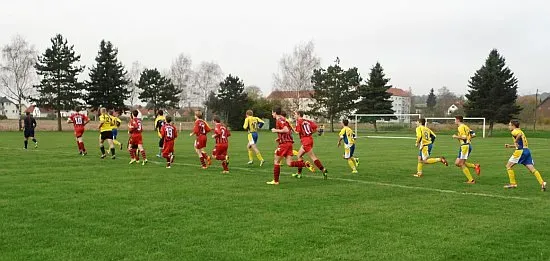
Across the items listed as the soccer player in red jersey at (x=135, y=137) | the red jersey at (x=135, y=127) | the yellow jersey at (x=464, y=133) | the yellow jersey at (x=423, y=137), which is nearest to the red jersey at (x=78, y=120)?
the soccer player in red jersey at (x=135, y=137)

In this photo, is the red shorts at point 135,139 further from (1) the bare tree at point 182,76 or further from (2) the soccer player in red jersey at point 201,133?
(1) the bare tree at point 182,76

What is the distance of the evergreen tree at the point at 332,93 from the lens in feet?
233

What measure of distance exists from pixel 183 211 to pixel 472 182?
8.80 m

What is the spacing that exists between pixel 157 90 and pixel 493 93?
45.7 m

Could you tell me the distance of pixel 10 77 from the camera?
213 feet

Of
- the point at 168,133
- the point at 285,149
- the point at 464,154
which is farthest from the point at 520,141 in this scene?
the point at 168,133

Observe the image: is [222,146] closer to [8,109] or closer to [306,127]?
[306,127]

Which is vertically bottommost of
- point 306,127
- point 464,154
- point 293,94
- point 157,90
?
point 464,154

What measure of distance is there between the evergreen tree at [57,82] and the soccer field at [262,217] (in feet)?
165

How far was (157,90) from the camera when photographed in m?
74.1

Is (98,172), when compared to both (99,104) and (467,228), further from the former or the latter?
(99,104)

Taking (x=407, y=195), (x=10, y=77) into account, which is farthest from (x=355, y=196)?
(x=10, y=77)

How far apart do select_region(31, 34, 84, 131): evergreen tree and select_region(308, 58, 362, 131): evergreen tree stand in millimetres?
31268

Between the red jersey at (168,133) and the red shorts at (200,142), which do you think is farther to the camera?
the red shorts at (200,142)
